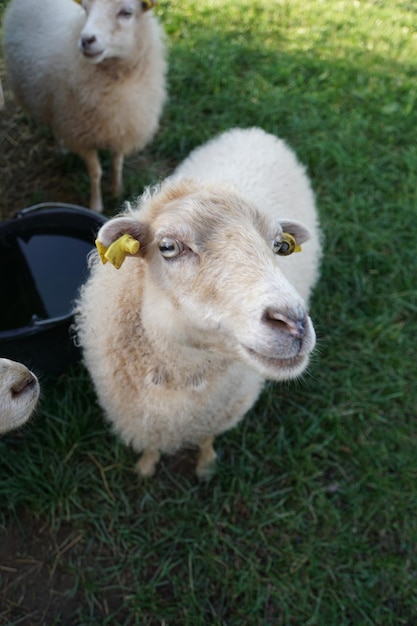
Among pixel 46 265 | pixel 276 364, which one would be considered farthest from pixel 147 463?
pixel 276 364

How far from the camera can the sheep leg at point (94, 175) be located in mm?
4109

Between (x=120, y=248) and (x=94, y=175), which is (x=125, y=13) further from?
(x=120, y=248)

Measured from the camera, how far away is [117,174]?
14.3 feet

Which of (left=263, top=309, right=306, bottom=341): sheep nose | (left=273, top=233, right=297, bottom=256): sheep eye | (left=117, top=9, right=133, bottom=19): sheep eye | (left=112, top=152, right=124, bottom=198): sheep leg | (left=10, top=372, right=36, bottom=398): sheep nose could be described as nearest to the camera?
(left=263, top=309, right=306, bottom=341): sheep nose

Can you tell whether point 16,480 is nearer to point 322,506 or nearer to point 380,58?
point 322,506

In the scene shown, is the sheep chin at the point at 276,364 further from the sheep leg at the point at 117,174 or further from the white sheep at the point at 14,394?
the sheep leg at the point at 117,174

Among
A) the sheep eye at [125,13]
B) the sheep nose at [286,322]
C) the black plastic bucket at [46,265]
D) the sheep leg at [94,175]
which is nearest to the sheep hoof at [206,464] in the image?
the black plastic bucket at [46,265]

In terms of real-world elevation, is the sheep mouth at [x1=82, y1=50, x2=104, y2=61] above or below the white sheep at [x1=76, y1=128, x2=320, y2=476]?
above

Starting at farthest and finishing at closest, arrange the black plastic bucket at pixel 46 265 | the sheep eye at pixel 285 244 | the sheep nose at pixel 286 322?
the black plastic bucket at pixel 46 265
the sheep eye at pixel 285 244
the sheep nose at pixel 286 322

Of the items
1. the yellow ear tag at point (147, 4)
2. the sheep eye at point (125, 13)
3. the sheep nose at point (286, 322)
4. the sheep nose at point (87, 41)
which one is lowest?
the sheep nose at point (286, 322)

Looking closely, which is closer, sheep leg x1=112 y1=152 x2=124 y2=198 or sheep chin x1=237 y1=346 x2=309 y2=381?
sheep chin x1=237 y1=346 x2=309 y2=381

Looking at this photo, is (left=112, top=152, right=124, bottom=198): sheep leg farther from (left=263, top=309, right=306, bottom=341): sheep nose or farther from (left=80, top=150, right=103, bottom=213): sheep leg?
(left=263, top=309, right=306, bottom=341): sheep nose

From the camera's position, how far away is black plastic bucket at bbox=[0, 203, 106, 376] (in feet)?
10.8

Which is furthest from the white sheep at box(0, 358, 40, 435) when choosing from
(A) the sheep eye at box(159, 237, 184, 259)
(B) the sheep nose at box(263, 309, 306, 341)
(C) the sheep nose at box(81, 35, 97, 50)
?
(C) the sheep nose at box(81, 35, 97, 50)
